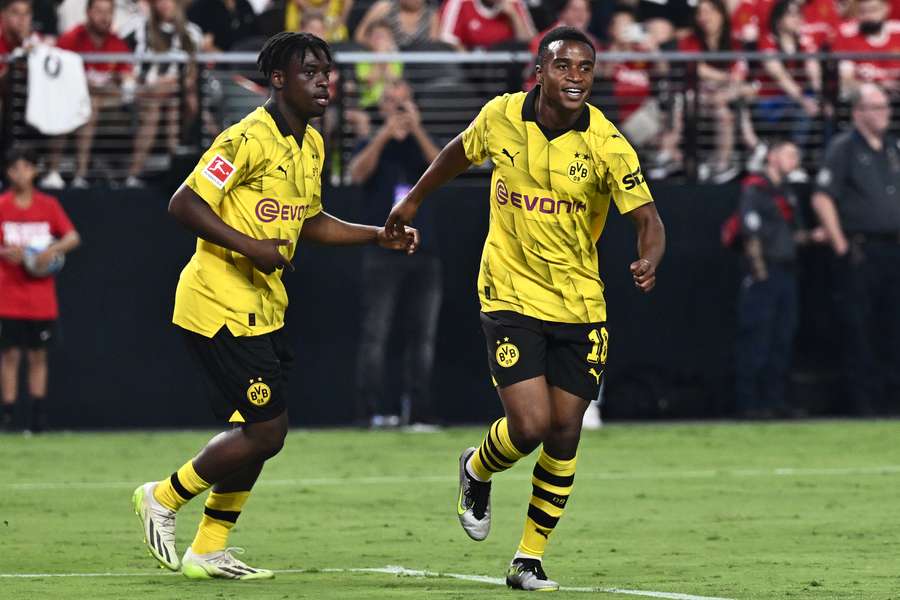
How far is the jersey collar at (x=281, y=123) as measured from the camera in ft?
27.1

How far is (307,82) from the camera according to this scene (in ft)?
26.8

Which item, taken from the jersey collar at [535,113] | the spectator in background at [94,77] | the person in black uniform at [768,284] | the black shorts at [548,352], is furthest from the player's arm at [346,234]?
the person in black uniform at [768,284]

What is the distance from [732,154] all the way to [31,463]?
7.43m

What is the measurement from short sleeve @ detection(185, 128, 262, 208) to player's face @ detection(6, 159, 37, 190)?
25.6ft

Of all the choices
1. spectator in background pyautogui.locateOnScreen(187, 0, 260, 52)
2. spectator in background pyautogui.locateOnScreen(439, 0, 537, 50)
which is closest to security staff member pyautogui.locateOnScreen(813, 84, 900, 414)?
spectator in background pyautogui.locateOnScreen(439, 0, 537, 50)

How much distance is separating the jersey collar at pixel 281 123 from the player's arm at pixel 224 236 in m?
0.51

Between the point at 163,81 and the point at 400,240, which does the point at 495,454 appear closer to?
the point at 400,240

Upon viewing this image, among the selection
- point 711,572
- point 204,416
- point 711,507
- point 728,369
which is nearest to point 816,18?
point 728,369

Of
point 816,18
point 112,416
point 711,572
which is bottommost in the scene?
point 112,416

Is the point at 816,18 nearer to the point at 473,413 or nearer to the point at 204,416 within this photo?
the point at 473,413

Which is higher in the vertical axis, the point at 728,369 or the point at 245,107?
the point at 245,107

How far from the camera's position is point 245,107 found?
1670cm

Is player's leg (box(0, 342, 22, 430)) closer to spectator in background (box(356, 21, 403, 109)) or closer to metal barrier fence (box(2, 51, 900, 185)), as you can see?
metal barrier fence (box(2, 51, 900, 185))

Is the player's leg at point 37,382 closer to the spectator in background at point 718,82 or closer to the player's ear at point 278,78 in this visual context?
the spectator in background at point 718,82
